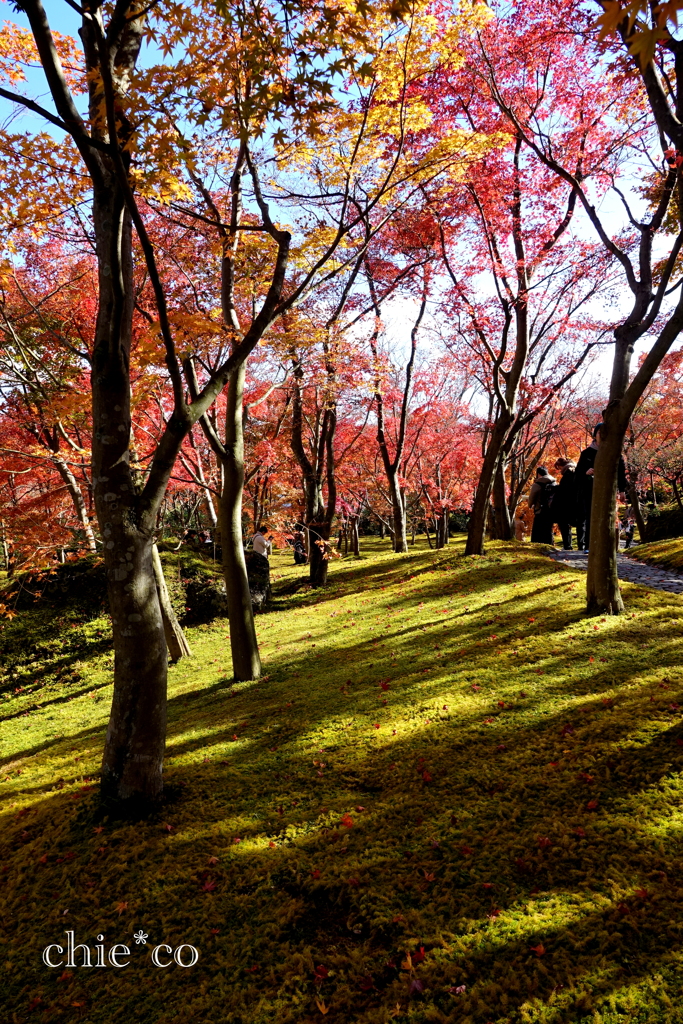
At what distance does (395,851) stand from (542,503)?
38.0 feet

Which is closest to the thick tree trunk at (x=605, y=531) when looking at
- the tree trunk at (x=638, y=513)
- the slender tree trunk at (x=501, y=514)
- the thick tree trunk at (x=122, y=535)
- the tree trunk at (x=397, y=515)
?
the thick tree trunk at (x=122, y=535)

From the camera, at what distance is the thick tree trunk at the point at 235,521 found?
Answer: 6832 mm

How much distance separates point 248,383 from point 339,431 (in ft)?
25.9

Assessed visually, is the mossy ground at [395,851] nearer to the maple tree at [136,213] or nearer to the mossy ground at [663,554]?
the maple tree at [136,213]

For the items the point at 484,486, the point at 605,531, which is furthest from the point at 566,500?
the point at 605,531

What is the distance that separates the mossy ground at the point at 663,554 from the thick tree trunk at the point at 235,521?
773 cm

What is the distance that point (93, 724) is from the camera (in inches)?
298

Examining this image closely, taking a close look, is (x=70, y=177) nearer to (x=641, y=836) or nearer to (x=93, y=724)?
(x=93, y=724)

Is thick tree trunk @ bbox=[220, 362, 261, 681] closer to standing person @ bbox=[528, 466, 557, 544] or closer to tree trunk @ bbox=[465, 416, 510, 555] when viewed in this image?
tree trunk @ bbox=[465, 416, 510, 555]

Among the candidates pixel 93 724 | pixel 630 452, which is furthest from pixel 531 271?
pixel 630 452
